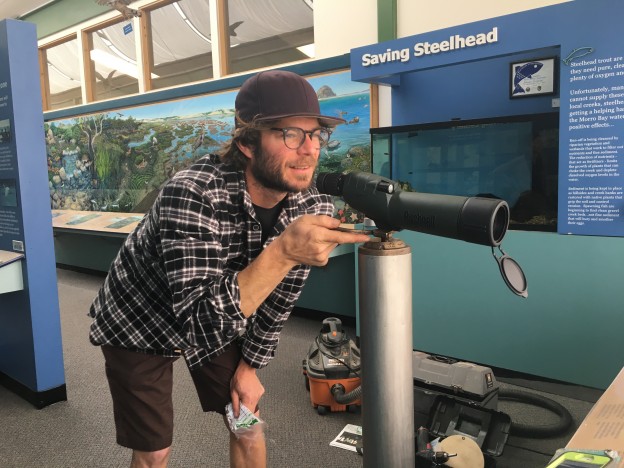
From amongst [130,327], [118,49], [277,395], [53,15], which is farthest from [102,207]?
[130,327]

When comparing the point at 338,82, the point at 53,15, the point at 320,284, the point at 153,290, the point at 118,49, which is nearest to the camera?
the point at 153,290

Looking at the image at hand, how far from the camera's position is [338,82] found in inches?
167

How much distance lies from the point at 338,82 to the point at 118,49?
145 inches

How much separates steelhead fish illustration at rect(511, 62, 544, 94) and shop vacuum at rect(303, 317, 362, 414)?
1884mm

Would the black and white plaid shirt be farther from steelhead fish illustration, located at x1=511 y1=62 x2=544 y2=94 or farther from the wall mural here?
the wall mural

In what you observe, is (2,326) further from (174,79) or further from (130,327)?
(174,79)

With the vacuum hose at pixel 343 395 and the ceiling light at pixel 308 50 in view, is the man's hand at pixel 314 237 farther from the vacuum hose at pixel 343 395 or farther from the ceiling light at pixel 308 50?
the ceiling light at pixel 308 50

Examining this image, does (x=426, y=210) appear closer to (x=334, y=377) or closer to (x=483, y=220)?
(x=483, y=220)

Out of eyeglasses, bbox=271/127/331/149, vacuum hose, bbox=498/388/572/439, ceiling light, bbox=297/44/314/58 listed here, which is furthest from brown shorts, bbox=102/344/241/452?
ceiling light, bbox=297/44/314/58

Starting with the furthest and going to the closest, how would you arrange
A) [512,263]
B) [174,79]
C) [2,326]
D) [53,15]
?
[53,15], [174,79], [2,326], [512,263]

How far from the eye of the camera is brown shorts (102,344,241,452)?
1.51 meters

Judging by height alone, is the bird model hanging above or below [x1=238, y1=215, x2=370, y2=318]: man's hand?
above

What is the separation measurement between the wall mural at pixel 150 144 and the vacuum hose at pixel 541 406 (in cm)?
189

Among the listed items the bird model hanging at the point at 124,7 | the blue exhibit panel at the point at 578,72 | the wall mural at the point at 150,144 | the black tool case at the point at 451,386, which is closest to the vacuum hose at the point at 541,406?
the black tool case at the point at 451,386
